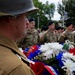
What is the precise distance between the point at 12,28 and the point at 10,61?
0.73ft

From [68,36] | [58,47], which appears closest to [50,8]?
[68,36]

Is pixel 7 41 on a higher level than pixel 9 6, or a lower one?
lower

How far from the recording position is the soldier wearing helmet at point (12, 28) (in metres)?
1.37

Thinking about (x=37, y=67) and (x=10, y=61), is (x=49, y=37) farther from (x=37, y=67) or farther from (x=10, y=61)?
(x=10, y=61)

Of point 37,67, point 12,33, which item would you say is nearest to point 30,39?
point 37,67

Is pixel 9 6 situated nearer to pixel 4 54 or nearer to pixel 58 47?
pixel 4 54

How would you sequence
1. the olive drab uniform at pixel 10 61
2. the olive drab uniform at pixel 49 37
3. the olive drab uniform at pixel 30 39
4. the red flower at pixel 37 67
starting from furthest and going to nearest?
the olive drab uniform at pixel 49 37, the olive drab uniform at pixel 30 39, the red flower at pixel 37 67, the olive drab uniform at pixel 10 61

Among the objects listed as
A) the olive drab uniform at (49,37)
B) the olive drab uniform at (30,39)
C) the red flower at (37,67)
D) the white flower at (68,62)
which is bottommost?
the olive drab uniform at (49,37)

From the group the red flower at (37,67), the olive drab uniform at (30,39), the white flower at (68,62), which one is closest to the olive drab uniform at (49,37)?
the olive drab uniform at (30,39)

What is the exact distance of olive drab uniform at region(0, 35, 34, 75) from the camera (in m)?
1.31

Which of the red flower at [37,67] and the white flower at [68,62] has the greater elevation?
the red flower at [37,67]

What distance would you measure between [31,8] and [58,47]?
2.29 meters

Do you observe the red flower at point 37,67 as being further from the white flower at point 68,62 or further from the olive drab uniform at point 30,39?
the olive drab uniform at point 30,39

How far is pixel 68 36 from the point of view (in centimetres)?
930
